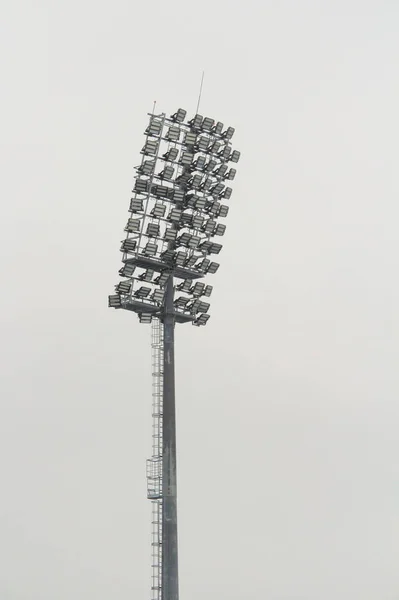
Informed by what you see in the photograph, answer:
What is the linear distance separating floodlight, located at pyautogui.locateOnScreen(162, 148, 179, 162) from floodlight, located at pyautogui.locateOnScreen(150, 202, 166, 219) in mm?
3362

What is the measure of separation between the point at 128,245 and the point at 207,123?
11.5 meters

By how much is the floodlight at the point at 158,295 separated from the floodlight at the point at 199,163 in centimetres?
989

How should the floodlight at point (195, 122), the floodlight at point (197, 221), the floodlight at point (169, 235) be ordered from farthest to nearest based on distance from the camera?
the floodlight at point (195, 122) < the floodlight at point (197, 221) < the floodlight at point (169, 235)

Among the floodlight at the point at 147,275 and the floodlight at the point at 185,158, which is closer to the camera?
→ the floodlight at the point at 147,275

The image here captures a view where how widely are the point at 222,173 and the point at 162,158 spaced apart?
18.5 feet

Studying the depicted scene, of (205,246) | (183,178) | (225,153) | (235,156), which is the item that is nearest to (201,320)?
(205,246)

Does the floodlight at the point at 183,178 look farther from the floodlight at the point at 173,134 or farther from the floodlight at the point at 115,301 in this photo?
the floodlight at the point at 115,301

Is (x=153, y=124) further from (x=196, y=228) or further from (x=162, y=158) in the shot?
(x=196, y=228)

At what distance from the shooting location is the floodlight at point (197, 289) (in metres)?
84.5

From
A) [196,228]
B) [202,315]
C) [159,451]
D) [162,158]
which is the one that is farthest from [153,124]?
[159,451]

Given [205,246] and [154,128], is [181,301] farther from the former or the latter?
[154,128]

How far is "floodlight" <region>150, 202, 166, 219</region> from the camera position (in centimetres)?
8181

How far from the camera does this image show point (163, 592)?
252ft

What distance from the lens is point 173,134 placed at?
3290 inches
